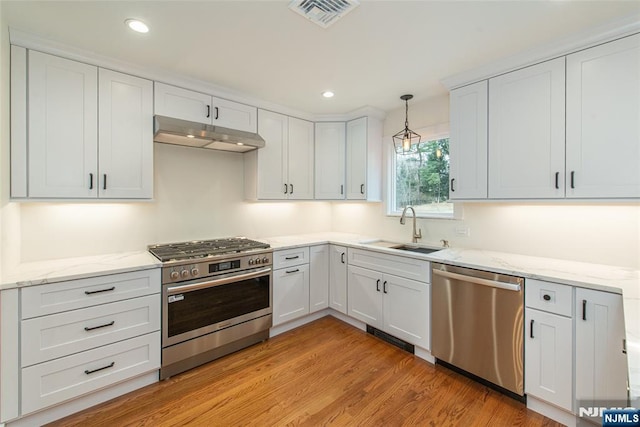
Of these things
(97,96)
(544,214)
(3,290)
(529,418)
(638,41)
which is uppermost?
(638,41)

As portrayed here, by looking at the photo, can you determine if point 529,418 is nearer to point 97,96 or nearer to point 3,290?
point 3,290

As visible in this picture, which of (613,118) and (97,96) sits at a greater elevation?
(97,96)

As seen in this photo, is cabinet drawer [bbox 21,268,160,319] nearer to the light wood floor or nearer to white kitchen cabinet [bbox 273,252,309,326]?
the light wood floor

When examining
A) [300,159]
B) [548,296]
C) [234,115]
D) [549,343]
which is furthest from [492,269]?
[234,115]

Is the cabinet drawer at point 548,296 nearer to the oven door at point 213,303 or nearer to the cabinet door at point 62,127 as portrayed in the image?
the oven door at point 213,303

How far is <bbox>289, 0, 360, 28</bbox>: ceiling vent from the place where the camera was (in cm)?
159

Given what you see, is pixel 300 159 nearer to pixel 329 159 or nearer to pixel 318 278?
pixel 329 159

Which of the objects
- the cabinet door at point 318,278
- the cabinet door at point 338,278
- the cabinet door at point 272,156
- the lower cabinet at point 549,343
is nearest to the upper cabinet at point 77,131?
the cabinet door at point 272,156

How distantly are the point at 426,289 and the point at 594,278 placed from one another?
1.10m

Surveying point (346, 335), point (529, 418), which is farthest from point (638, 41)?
point (346, 335)

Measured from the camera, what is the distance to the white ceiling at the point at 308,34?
1.65m

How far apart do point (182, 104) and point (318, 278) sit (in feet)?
7.59

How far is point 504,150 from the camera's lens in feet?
7.52

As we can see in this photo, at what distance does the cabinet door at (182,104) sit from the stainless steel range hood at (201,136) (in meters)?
0.08
